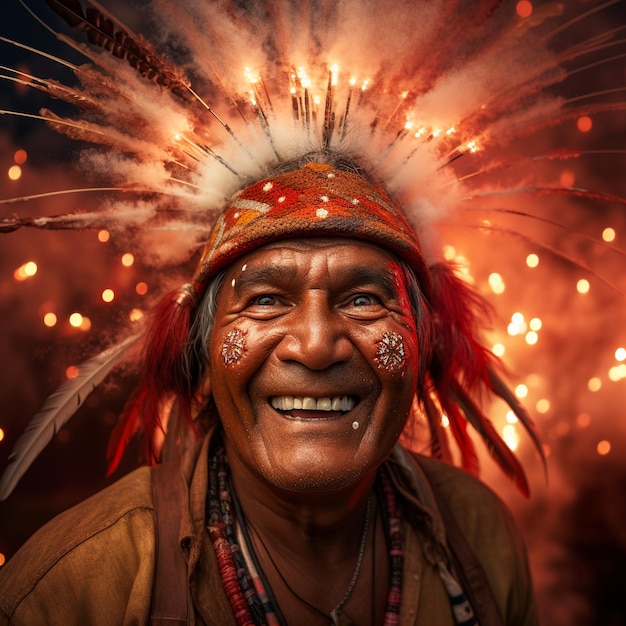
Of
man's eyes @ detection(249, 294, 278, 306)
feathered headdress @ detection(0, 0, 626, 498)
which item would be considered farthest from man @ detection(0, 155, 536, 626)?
feathered headdress @ detection(0, 0, 626, 498)

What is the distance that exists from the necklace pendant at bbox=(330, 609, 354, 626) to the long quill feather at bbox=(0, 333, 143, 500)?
1.12 m

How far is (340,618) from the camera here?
2184 millimetres

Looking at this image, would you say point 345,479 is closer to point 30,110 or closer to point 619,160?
point 30,110

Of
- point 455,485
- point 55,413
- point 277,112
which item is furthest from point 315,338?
point 455,485

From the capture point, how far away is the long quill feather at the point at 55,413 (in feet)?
7.55

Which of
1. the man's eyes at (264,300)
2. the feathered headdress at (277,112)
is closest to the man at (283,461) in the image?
the man's eyes at (264,300)

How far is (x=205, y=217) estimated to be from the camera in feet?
8.36

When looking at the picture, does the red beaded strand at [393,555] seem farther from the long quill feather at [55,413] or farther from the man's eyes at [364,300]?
the long quill feather at [55,413]

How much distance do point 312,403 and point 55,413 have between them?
3.26 feet

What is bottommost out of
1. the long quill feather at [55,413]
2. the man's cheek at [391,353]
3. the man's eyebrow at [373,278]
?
the long quill feather at [55,413]

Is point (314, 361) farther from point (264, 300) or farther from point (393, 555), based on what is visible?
point (393, 555)

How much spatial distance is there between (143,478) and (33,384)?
4.29ft

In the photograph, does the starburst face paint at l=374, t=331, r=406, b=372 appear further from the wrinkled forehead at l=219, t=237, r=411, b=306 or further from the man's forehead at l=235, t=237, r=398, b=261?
the man's forehead at l=235, t=237, r=398, b=261

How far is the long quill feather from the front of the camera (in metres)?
2.30
